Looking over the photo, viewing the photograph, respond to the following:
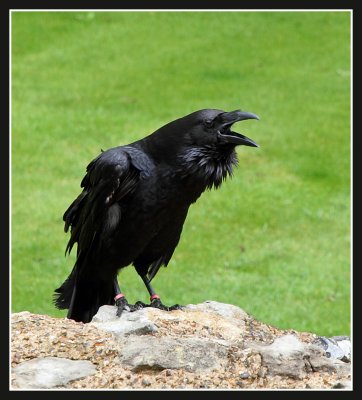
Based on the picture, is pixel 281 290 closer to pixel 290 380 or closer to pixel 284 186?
pixel 284 186

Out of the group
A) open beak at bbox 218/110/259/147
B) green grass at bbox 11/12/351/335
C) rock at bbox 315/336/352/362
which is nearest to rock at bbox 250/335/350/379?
rock at bbox 315/336/352/362

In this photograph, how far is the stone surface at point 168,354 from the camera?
474cm

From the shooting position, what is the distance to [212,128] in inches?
216

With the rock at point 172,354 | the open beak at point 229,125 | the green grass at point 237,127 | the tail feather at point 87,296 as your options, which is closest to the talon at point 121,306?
the tail feather at point 87,296

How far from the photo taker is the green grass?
9.94 m

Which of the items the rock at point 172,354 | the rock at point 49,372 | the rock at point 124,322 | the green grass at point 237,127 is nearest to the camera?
the rock at point 49,372

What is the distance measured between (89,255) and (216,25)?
12.0m

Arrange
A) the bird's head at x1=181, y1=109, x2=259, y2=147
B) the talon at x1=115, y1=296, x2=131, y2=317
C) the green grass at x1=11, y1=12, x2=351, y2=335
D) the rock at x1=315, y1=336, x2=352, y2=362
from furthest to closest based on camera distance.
Result: the green grass at x1=11, y1=12, x2=351, y2=335 → the rock at x1=315, y1=336, x2=352, y2=362 → the talon at x1=115, y1=296, x2=131, y2=317 → the bird's head at x1=181, y1=109, x2=259, y2=147

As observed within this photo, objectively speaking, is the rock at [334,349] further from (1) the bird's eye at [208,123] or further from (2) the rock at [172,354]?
(1) the bird's eye at [208,123]

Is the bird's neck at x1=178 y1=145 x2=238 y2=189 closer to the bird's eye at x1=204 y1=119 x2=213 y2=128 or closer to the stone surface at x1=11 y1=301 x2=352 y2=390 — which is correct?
the bird's eye at x1=204 y1=119 x2=213 y2=128

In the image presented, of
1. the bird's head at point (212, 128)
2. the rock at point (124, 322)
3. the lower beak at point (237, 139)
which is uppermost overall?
the bird's head at point (212, 128)

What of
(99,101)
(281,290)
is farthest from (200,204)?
(99,101)

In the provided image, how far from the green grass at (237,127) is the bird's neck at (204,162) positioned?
378cm

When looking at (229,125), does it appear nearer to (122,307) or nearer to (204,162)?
(204,162)
